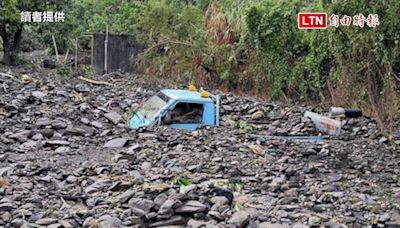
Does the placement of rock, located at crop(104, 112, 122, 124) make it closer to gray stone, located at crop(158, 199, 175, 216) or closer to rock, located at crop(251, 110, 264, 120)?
rock, located at crop(251, 110, 264, 120)

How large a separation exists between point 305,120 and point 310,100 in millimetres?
3069

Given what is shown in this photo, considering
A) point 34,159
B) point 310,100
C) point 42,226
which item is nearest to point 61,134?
point 34,159

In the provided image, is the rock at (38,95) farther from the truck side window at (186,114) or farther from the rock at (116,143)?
the rock at (116,143)

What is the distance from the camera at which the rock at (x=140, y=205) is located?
4906mm

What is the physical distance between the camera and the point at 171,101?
28.8ft

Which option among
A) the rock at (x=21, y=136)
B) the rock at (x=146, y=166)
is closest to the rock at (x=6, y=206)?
the rock at (x=146, y=166)

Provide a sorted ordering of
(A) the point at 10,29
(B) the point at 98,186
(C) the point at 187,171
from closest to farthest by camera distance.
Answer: (B) the point at 98,186 < (C) the point at 187,171 < (A) the point at 10,29

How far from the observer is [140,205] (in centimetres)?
499

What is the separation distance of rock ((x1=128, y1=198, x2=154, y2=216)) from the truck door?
3.91m

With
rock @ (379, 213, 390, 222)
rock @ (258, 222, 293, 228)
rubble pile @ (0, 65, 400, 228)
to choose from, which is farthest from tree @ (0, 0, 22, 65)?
rock @ (379, 213, 390, 222)

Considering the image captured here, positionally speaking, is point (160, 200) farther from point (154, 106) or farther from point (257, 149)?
point (154, 106)

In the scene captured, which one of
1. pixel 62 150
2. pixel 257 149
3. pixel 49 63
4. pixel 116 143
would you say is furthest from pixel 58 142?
pixel 49 63

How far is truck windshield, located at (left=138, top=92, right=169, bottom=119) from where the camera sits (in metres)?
9.09

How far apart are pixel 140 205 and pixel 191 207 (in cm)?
45
